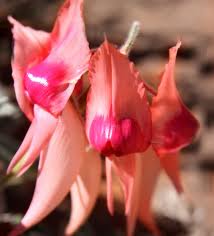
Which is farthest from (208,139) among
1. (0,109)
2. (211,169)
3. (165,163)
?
(165,163)

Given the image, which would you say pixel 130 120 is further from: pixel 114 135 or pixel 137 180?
pixel 137 180

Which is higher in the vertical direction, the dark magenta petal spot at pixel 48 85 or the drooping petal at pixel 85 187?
the dark magenta petal spot at pixel 48 85

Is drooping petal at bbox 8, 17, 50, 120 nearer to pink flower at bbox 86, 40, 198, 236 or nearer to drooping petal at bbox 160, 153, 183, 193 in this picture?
pink flower at bbox 86, 40, 198, 236

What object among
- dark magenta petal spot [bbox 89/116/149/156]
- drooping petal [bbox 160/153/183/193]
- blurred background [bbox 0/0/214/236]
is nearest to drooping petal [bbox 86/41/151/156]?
dark magenta petal spot [bbox 89/116/149/156]

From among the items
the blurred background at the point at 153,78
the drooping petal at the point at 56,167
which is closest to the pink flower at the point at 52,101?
the drooping petal at the point at 56,167

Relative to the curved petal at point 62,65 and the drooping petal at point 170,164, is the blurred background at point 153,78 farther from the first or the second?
the curved petal at point 62,65

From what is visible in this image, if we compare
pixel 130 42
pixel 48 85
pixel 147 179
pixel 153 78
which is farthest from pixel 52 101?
pixel 153 78
